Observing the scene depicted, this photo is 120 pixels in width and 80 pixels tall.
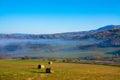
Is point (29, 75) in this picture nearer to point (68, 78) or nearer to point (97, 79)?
point (68, 78)

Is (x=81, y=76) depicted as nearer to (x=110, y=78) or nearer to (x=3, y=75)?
(x=110, y=78)

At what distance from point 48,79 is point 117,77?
39.8 ft

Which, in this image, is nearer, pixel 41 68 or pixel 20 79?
pixel 20 79

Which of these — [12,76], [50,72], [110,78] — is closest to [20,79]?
[12,76]

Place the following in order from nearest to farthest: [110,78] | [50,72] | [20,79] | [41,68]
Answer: [20,79] < [110,78] < [50,72] < [41,68]

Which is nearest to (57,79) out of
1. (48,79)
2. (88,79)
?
(48,79)

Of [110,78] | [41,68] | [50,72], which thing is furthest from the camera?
[41,68]

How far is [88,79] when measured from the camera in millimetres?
47156

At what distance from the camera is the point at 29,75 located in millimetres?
49375

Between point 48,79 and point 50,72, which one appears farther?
point 50,72

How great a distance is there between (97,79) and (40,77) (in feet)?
29.8

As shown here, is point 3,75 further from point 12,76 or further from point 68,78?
point 68,78

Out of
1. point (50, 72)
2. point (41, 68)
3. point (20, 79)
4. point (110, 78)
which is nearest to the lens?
point (20, 79)

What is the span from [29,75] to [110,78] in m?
13.3
